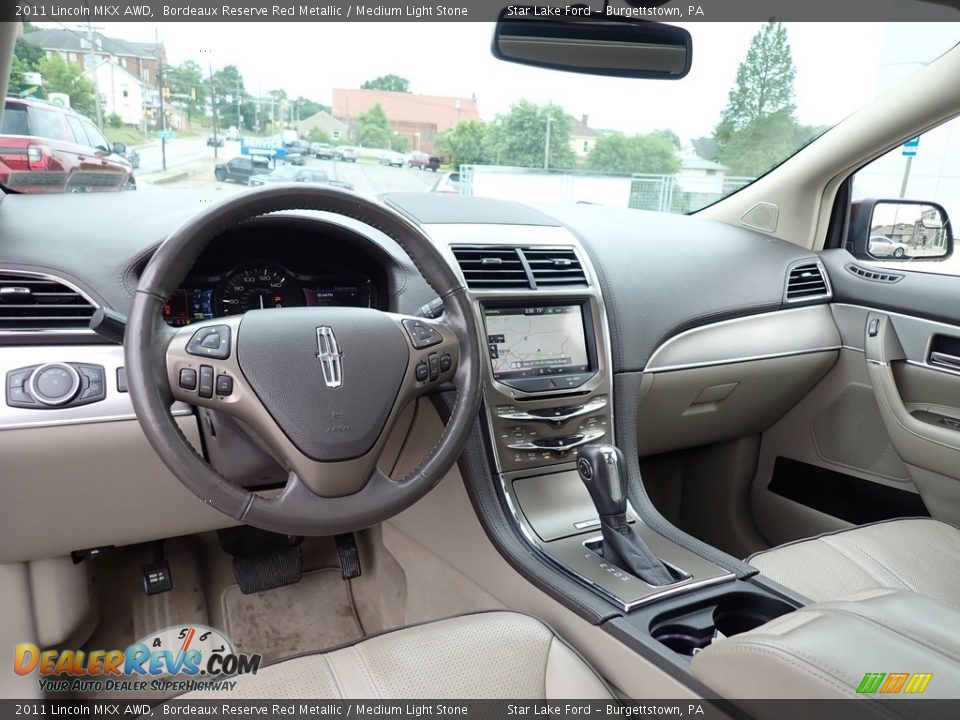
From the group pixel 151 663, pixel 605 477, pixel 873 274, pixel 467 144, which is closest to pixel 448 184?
pixel 467 144

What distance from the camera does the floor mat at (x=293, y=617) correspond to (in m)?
2.15

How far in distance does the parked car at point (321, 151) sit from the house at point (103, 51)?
39 centimetres

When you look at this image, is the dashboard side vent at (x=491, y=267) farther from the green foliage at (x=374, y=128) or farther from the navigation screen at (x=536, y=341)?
the green foliage at (x=374, y=128)

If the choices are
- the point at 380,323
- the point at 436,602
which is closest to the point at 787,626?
the point at 380,323

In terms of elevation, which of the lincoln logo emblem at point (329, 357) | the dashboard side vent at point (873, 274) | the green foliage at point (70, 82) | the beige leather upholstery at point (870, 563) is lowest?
the beige leather upholstery at point (870, 563)

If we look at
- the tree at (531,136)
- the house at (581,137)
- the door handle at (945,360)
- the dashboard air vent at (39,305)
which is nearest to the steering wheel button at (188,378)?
the dashboard air vent at (39,305)

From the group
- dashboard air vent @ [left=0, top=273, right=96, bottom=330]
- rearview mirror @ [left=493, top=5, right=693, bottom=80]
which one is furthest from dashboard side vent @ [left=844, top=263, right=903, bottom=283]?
dashboard air vent @ [left=0, top=273, right=96, bottom=330]

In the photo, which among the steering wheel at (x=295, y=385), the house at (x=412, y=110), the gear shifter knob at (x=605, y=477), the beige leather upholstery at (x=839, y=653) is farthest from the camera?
the house at (x=412, y=110)

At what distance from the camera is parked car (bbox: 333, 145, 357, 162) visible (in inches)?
73.0

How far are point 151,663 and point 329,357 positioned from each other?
1302 mm

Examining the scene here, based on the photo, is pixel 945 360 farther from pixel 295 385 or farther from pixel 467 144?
pixel 295 385

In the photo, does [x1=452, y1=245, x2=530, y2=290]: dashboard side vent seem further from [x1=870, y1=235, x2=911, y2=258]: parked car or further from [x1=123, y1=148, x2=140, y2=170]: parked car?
[x1=870, y1=235, x2=911, y2=258]: parked car

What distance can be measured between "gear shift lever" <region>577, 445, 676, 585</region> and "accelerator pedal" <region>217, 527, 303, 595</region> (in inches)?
41.2

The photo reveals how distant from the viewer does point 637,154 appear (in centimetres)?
288
